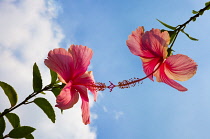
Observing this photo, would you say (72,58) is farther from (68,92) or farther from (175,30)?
(175,30)

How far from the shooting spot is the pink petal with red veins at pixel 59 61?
4.04 ft

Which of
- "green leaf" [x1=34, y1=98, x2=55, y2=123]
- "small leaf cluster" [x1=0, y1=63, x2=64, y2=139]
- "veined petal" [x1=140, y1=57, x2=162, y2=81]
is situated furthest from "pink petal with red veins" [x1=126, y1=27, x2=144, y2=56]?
"green leaf" [x1=34, y1=98, x2=55, y2=123]

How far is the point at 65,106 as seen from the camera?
1.21 meters

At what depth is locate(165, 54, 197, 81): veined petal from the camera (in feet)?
4.12

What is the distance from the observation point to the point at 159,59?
4.45ft

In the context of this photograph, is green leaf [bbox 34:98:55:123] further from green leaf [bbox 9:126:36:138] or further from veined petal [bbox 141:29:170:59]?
veined petal [bbox 141:29:170:59]

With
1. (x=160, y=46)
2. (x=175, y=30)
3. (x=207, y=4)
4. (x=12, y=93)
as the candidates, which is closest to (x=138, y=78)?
(x=160, y=46)

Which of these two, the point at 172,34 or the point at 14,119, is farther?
the point at 14,119

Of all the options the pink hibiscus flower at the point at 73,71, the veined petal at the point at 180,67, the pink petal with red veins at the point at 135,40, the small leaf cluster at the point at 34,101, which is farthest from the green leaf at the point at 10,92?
the veined petal at the point at 180,67

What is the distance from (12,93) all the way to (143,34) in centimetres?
75

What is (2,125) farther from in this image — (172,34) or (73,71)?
(172,34)

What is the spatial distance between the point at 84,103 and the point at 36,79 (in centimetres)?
30

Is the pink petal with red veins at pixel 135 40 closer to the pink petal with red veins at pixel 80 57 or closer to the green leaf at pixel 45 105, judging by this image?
the pink petal with red veins at pixel 80 57

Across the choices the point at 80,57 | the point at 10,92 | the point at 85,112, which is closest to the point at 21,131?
the point at 10,92
